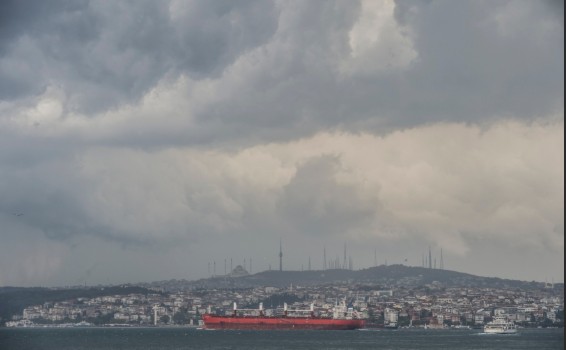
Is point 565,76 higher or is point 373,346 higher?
point 565,76

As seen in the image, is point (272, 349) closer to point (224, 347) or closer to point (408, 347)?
point (224, 347)

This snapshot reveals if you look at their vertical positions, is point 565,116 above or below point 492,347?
above

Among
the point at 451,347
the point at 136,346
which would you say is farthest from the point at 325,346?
the point at 136,346

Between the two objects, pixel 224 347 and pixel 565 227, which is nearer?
pixel 565 227

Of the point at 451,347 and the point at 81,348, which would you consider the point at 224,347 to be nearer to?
the point at 81,348

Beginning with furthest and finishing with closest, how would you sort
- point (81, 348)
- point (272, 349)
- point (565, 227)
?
point (81, 348), point (272, 349), point (565, 227)

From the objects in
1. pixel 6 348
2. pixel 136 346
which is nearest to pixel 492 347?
pixel 136 346

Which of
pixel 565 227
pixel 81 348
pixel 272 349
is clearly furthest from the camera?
pixel 81 348

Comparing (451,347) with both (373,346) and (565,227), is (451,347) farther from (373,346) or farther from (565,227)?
(565,227)

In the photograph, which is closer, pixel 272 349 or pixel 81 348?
pixel 272 349
